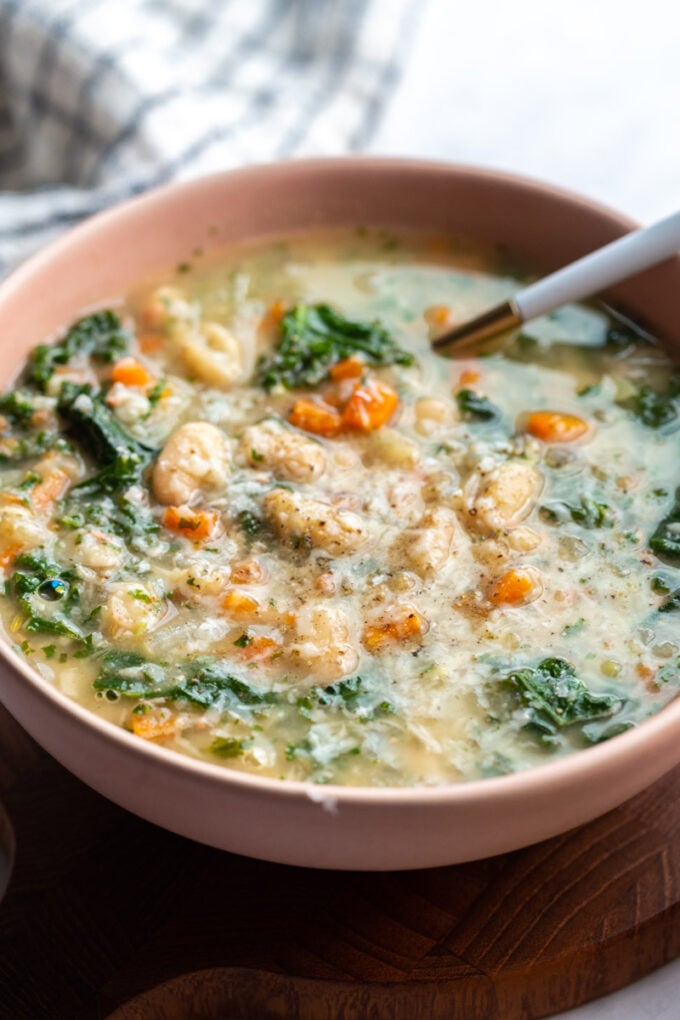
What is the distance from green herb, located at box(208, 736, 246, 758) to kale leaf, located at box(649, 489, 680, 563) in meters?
1.04

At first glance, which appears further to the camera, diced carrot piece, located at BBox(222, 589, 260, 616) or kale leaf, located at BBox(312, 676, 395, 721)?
diced carrot piece, located at BBox(222, 589, 260, 616)

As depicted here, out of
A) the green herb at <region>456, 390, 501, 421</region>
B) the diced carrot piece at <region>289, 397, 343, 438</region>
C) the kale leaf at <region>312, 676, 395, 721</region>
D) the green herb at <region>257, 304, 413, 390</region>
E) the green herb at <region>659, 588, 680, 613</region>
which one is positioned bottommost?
the kale leaf at <region>312, 676, 395, 721</region>

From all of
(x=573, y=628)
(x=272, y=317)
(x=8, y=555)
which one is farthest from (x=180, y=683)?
(x=272, y=317)

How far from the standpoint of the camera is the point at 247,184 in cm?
351

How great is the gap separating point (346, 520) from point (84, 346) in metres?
1.01

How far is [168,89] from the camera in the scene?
432 centimetres

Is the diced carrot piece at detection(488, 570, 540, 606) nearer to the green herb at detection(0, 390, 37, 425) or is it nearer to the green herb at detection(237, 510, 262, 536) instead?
the green herb at detection(237, 510, 262, 536)

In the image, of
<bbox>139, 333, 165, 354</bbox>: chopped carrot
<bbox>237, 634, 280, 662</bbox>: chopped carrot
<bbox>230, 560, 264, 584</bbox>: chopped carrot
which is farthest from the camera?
<bbox>139, 333, 165, 354</bbox>: chopped carrot

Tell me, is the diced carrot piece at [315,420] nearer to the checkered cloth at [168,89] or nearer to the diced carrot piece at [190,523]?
the diced carrot piece at [190,523]

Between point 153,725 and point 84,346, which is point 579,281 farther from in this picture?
point 153,725

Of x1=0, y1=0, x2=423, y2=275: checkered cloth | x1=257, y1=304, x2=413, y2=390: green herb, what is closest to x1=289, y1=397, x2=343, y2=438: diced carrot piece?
x1=257, y1=304, x2=413, y2=390: green herb

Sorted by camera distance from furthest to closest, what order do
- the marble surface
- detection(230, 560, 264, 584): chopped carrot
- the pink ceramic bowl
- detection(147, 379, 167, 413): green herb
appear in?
1. the marble surface
2. detection(147, 379, 167, 413): green herb
3. detection(230, 560, 264, 584): chopped carrot
4. the pink ceramic bowl

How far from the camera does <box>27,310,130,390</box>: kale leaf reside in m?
3.22

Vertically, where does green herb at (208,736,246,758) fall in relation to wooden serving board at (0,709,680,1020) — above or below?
above
